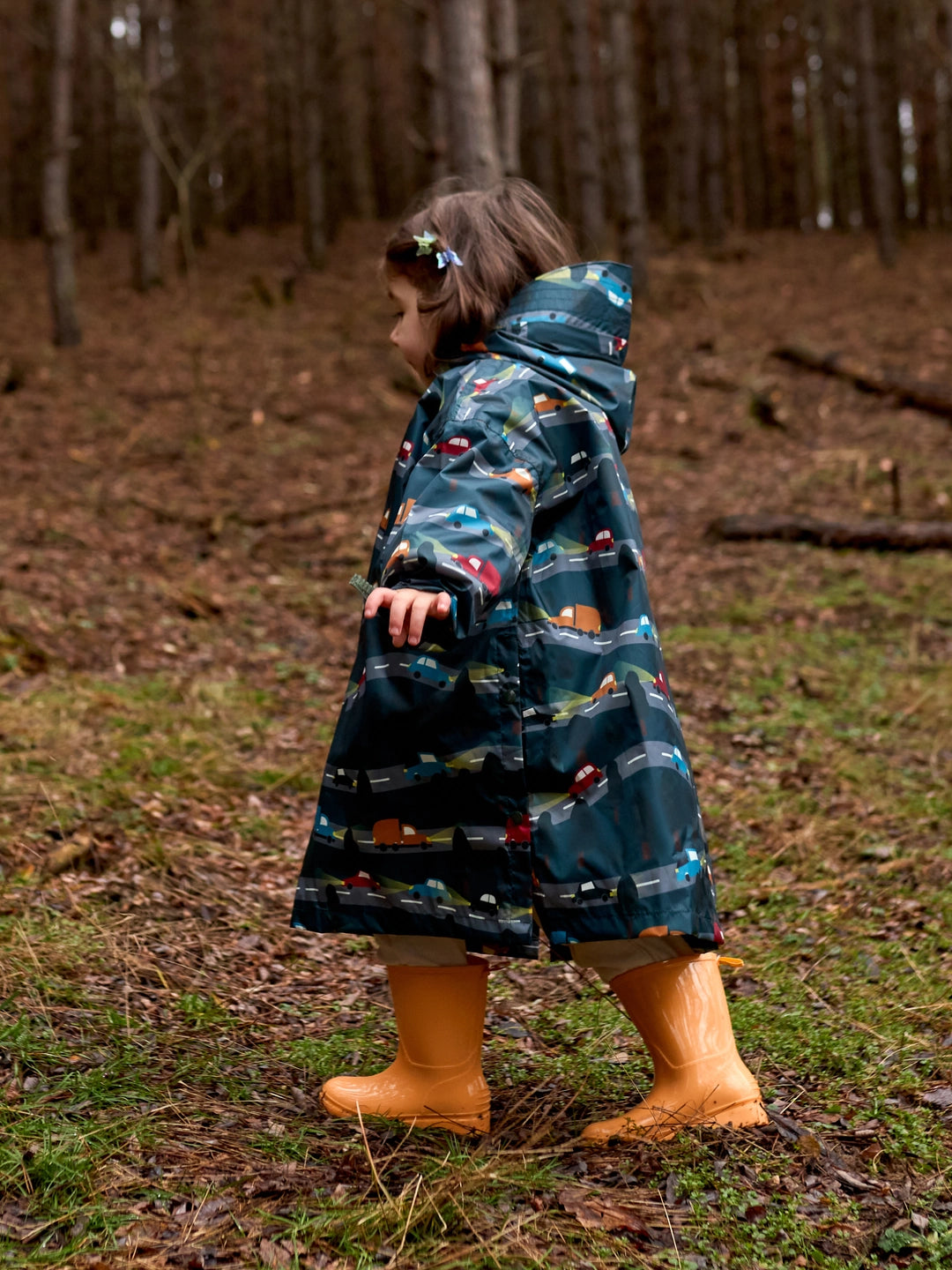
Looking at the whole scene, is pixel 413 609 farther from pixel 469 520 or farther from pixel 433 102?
pixel 433 102

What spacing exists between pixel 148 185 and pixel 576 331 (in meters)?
14.8

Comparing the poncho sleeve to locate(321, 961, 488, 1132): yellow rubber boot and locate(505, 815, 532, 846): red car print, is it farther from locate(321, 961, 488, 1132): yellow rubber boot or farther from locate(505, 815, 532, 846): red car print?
locate(321, 961, 488, 1132): yellow rubber boot

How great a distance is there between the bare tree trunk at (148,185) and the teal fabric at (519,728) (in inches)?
502

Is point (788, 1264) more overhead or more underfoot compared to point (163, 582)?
more underfoot

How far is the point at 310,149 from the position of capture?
18.4m

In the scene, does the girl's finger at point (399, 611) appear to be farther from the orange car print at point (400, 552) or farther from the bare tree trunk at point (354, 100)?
the bare tree trunk at point (354, 100)

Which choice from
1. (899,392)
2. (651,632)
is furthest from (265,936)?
(899,392)

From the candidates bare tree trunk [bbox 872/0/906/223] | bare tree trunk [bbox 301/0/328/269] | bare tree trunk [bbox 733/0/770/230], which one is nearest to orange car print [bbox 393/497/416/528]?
bare tree trunk [bbox 301/0/328/269]

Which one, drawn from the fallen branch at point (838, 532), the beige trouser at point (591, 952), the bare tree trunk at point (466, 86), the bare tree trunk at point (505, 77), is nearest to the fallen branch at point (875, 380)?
the fallen branch at point (838, 532)

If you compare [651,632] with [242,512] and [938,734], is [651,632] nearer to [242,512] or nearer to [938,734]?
[938,734]

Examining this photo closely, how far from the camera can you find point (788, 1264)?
1.92 m

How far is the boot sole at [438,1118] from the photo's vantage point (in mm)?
2373

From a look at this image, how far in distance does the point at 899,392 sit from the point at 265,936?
10032mm

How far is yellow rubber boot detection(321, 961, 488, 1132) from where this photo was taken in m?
2.34
